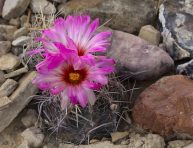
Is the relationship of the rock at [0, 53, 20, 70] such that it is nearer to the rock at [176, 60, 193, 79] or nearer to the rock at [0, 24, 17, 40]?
the rock at [0, 24, 17, 40]

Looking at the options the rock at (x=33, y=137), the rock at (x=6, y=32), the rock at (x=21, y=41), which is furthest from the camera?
the rock at (x=6, y=32)

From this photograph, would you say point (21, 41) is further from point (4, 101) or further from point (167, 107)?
point (167, 107)

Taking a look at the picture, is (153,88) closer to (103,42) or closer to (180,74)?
(180,74)

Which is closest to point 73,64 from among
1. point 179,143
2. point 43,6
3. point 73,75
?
point 73,75

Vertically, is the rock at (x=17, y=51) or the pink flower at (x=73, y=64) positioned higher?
the pink flower at (x=73, y=64)

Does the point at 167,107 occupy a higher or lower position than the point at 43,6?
lower

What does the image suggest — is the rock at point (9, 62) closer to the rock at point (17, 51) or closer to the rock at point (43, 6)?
the rock at point (17, 51)

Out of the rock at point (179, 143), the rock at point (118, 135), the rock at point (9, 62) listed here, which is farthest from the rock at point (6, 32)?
the rock at point (179, 143)
